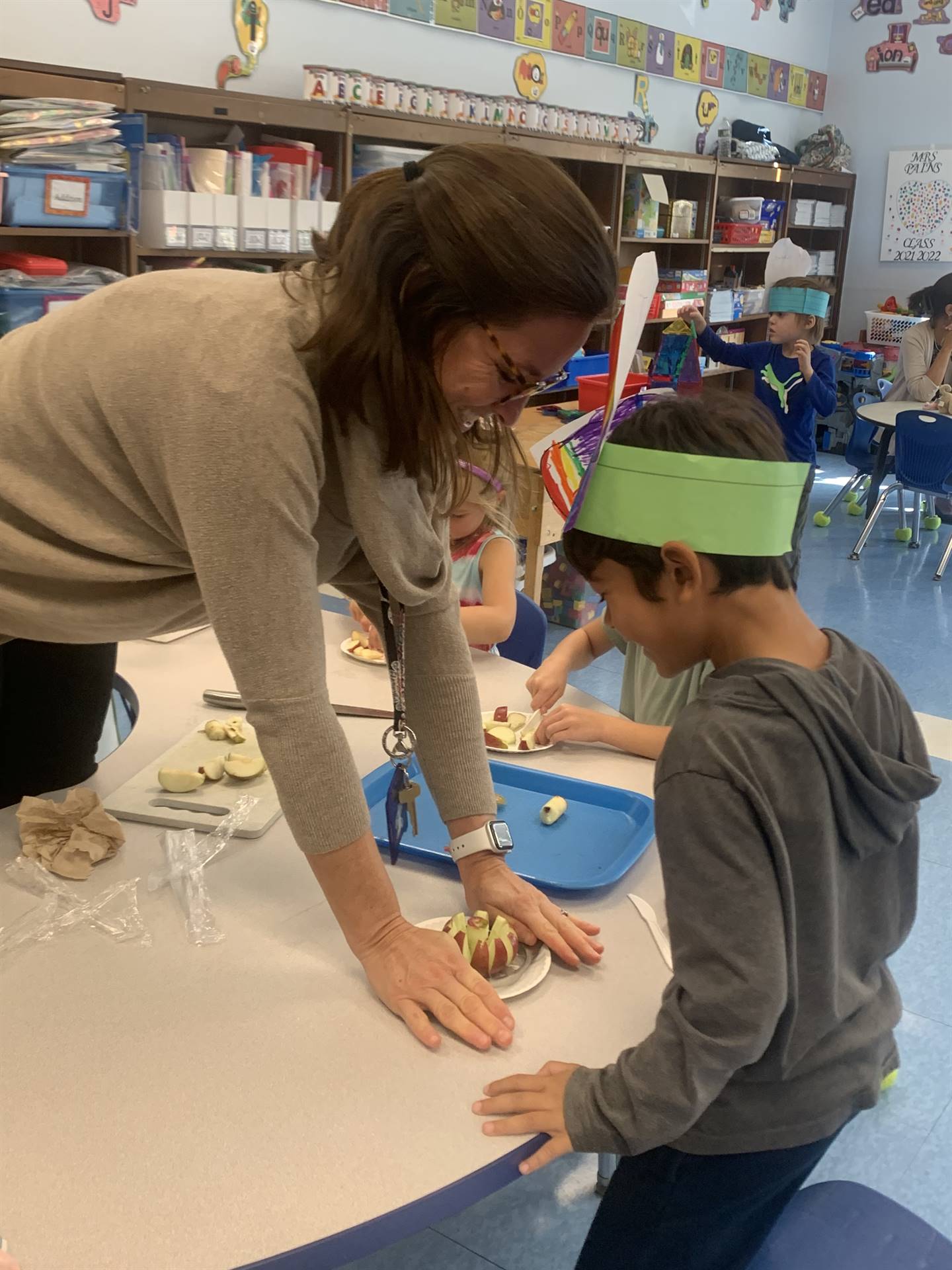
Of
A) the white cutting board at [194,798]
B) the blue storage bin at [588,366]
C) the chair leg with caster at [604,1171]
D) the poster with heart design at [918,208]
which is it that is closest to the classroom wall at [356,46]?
the poster with heart design at [918,208]

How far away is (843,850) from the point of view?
0.85m

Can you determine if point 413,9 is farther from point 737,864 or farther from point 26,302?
point 737,864

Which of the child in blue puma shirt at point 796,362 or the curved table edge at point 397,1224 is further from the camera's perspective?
the child in blue puma shirt at point 796,362

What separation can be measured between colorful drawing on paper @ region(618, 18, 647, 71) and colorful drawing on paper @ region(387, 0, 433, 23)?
59.1 inches

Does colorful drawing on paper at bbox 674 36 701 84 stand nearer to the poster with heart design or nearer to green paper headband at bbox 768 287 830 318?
the poster with heart design

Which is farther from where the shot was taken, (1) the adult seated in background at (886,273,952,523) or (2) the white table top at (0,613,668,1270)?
(1) the adult seated in background at (886,273,952,523)

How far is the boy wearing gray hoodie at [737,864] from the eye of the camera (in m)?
0.80

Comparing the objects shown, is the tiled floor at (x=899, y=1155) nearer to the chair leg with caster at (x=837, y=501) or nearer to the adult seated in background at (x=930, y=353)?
the chair leg with caster at (x=837, y=501)

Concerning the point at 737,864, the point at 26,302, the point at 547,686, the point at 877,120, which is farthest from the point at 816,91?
the point at 737,864

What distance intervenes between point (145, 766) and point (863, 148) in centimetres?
758

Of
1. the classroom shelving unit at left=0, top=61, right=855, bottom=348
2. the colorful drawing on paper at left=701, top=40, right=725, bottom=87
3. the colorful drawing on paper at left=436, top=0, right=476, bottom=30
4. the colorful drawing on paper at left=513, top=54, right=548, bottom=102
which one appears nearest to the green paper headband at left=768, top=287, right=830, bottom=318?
the classroom shelving unit at left=0, top=61, right=855, bottom=348

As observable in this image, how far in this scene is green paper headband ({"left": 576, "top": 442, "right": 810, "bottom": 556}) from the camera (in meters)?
0.90

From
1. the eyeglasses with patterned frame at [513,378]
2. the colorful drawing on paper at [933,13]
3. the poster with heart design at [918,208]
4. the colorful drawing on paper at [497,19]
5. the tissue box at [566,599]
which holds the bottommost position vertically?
the tissue box at [566,599]

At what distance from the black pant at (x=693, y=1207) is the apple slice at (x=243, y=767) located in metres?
0.63
